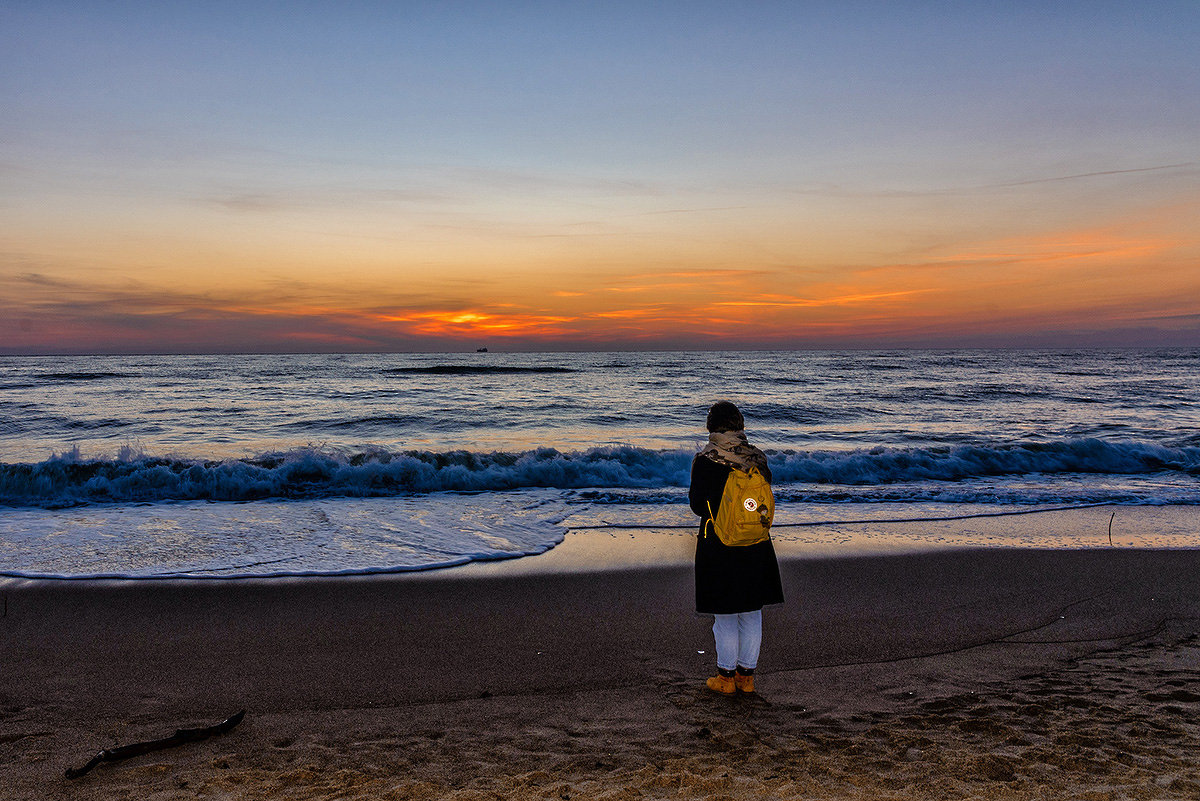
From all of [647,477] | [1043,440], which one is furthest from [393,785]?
[1043,440]

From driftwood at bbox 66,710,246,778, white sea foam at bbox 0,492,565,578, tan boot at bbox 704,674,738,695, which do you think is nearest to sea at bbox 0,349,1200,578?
white sea foam at bbox 0,492,565,578

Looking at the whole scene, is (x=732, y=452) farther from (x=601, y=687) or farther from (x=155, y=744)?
(x=155, y=744)

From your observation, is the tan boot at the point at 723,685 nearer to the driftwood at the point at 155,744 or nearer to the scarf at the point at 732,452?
the scarf at the point at 732,452

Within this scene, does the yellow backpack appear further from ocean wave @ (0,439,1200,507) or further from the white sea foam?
ocean wave @ (0,439,1200,507)

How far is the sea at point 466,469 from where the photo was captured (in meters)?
8.00

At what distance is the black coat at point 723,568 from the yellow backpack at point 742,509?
0.05m

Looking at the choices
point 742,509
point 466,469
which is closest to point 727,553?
point 742,509

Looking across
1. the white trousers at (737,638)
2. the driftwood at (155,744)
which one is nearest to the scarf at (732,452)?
the white trousers at (737,638)

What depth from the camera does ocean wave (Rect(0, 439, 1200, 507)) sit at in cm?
1146

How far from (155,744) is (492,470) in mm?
9998

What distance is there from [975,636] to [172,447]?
1695 centimetres

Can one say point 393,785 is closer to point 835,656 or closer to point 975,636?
point 835,656

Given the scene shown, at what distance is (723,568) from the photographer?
12.7ft

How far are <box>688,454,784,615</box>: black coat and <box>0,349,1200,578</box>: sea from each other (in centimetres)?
388
